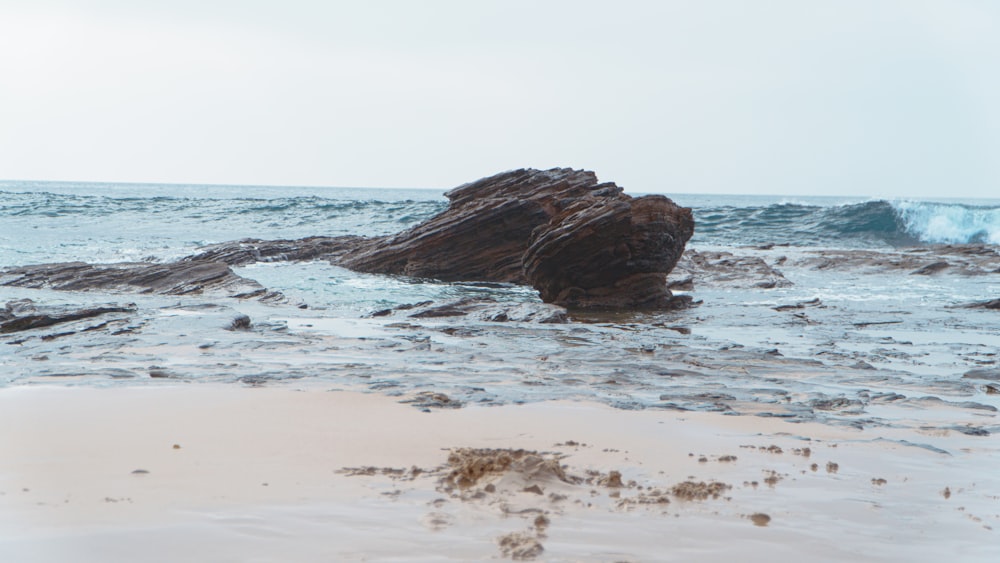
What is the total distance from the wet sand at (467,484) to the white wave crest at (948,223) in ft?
114

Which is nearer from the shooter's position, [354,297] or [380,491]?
[380,491]

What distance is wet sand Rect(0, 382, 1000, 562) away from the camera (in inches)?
107

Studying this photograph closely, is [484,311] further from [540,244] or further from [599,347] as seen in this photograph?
[599,347]

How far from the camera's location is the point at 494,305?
1077cm

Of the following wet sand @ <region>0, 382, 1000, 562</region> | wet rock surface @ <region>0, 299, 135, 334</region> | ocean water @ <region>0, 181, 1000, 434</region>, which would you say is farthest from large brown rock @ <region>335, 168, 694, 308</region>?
wet sand @ <region>0, 382, 1000, 562</region>

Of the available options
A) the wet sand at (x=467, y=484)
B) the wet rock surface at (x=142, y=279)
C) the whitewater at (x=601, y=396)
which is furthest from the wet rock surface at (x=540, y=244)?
the wet sand at (x=467, y=484)

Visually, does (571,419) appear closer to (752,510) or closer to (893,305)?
(752,510)

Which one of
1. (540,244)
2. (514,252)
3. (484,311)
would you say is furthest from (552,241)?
(514,252)

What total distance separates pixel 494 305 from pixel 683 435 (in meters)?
6.51

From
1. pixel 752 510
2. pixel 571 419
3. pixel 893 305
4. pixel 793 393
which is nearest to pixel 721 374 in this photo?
pixel 793 393

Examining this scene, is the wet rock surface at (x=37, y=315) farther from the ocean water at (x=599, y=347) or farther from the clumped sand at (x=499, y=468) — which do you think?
the clumped sand at (x=499, y=468)

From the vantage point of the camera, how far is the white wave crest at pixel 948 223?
3531 cm

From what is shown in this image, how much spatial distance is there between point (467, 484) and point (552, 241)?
30.4ft

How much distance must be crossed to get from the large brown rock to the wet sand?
7452 millimetres
